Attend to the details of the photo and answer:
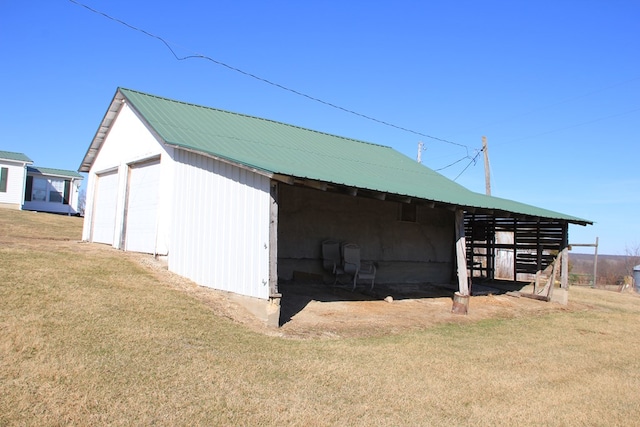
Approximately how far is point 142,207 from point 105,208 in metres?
2.92

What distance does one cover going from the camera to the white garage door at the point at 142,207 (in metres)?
11.4

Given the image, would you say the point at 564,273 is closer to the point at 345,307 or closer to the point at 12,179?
the point at 345,307

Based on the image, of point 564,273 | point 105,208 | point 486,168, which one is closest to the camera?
point 105,208

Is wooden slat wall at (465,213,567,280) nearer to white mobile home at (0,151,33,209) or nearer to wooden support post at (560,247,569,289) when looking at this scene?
wooden support post at (560,247,569,289)

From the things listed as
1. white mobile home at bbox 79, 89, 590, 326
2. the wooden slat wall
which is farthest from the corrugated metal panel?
the wooden slat wall

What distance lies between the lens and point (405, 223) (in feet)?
51.1

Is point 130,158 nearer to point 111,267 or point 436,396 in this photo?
point 111,267

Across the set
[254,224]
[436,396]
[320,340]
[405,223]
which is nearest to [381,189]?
[254,224]

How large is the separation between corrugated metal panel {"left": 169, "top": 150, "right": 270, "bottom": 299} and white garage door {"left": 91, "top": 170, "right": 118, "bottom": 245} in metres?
4.00

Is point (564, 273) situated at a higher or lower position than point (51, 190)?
lower

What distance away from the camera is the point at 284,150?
1243 cm

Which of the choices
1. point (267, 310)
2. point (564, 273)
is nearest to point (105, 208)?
point (267, 310)

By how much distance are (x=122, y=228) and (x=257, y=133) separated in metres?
4.29

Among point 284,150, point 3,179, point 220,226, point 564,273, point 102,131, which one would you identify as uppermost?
point 102,131
